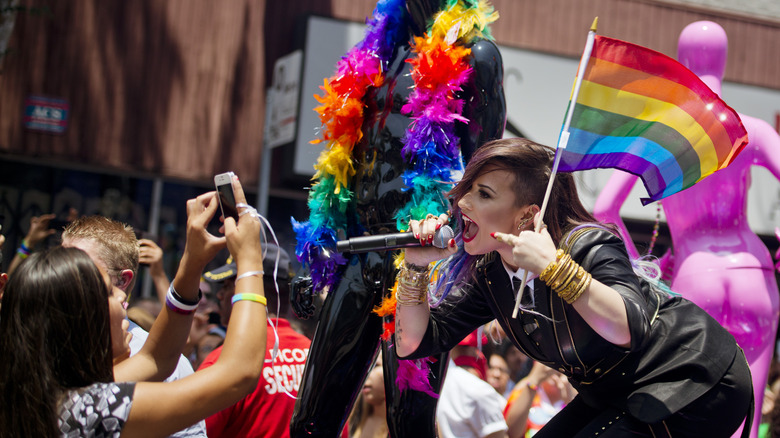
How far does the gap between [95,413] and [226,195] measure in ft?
1.86

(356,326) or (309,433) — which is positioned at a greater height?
(356,326)

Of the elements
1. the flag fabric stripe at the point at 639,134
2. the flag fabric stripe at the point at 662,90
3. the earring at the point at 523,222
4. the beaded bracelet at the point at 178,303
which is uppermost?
the flag fabric stripe at the point at 662,90

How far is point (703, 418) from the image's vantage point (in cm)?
207

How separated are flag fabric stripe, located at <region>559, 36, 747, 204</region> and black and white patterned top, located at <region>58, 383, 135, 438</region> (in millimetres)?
1249

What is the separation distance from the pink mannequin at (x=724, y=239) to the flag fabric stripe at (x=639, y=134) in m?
0.96

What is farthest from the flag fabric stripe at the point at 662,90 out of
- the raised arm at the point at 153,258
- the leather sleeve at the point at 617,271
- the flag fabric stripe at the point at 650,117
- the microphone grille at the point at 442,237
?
the raised arm at the point at 153,258

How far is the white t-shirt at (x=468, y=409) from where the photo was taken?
376 centimetres

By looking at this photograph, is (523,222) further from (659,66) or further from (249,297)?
(249,297)

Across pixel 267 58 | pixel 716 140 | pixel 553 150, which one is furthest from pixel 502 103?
pixel 267 58

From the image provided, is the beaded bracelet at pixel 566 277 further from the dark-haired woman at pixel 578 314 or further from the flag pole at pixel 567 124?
the flag pole at pixel 567 124

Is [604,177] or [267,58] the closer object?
[267,58]

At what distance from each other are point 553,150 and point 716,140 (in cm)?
44

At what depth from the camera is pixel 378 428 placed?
4.23 m

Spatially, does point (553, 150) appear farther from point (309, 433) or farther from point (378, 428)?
point (378, 428)
